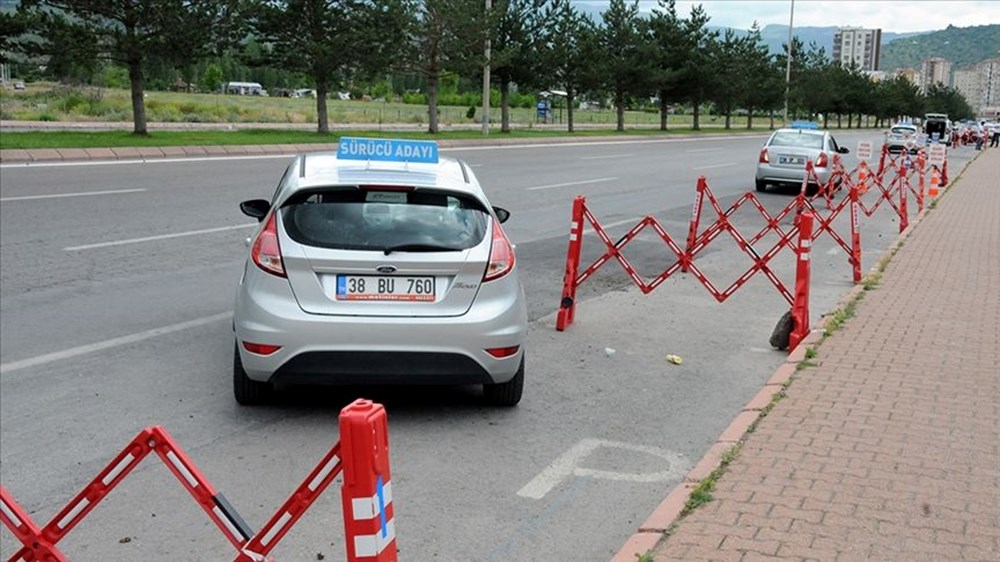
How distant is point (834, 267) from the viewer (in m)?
12.7

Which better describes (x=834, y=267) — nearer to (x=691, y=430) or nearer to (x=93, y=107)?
(x=691, y=430)

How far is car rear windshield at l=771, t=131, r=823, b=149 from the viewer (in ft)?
78.4

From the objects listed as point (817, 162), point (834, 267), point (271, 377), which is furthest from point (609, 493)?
point (817, 162)

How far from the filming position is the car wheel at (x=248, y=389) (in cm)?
599

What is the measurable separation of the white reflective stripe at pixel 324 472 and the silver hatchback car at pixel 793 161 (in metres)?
21.4

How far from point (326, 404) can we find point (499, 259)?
141 centimetres

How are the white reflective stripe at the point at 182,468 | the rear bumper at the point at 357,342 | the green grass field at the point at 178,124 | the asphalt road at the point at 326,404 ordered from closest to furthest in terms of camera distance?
the white reflective stripe at the point at 182,468 < the asphalt road at the point at 326,404 < the rear bumper at the point at 357,342 < the green grass field at the point at 178,124

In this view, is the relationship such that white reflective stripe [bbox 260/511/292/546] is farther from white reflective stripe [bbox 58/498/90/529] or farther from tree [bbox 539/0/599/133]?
tree [bbox 539/0/599/133]

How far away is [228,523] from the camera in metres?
2.98

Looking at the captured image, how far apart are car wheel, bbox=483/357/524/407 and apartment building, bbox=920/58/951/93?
160 m

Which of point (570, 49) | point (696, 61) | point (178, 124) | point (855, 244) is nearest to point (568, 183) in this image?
point (855, 244)

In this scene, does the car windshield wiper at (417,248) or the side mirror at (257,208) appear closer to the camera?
the car windshield wiper at (417,248)

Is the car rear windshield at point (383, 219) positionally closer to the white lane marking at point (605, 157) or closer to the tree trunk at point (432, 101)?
the white lane marking at point (605, 157)


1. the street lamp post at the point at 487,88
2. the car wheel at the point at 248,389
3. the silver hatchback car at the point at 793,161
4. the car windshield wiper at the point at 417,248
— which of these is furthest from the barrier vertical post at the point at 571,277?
the street lamp post at the point at 487,88
